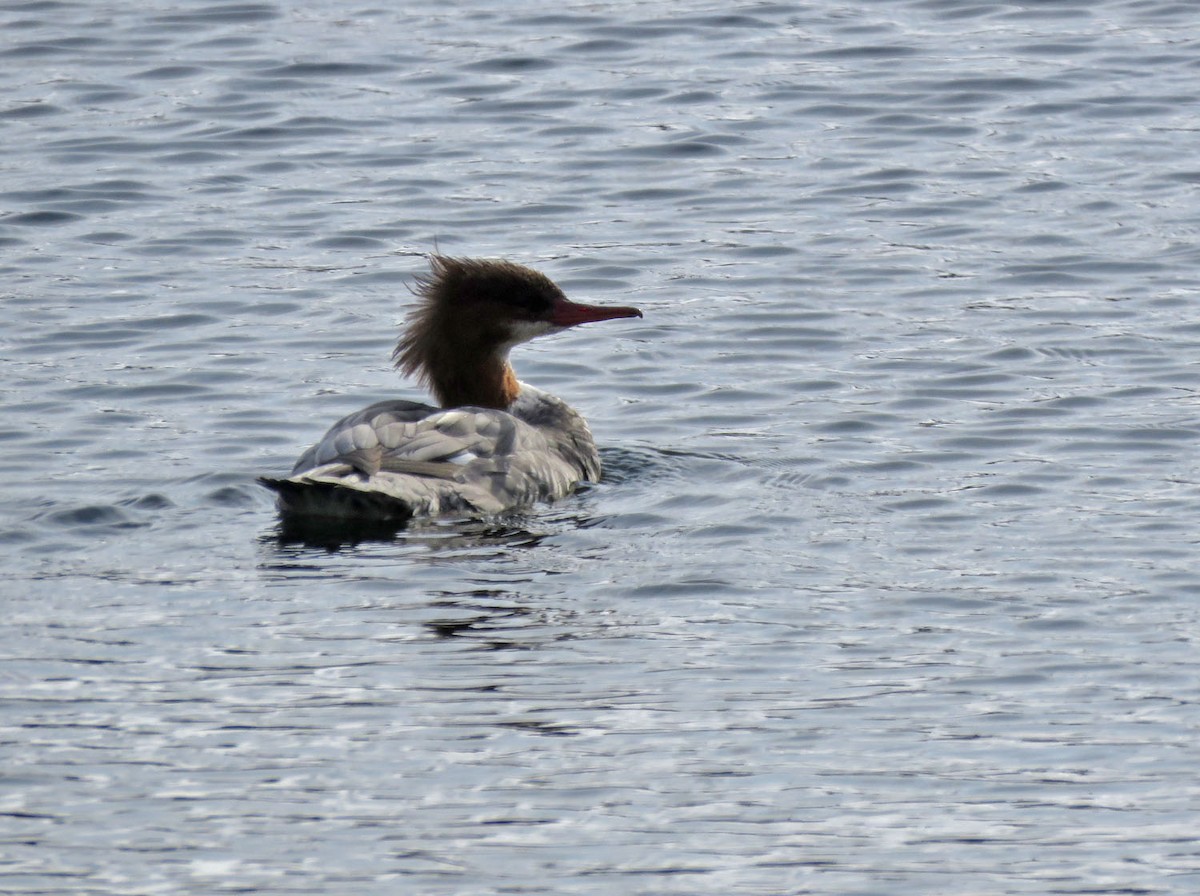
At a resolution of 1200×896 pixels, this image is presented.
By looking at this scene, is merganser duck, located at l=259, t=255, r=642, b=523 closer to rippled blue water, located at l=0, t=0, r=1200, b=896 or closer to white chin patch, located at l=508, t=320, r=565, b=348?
white chin patch, located at l=508, t=320, r=565, b=348

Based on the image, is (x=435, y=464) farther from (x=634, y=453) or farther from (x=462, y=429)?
(x=634, y=453)

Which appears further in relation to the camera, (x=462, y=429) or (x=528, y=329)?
(x=528, y=329)

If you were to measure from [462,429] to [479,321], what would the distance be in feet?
3.02

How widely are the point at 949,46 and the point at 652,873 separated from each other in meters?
11.7

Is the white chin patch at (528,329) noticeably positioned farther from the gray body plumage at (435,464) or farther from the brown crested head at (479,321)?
the gray body plumage at (435,464)

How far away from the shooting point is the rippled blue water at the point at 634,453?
6.43m

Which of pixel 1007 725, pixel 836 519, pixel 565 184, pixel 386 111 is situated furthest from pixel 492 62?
pixel 1007 725

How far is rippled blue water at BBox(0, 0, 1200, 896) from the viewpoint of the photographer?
6434mm

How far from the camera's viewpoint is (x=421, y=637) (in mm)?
7785

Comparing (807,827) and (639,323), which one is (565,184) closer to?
(639,323)

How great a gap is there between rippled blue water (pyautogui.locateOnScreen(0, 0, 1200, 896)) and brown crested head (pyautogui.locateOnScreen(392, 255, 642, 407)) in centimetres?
51

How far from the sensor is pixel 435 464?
9.57 meters

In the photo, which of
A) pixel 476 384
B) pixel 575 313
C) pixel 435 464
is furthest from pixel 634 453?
pixel 435 464

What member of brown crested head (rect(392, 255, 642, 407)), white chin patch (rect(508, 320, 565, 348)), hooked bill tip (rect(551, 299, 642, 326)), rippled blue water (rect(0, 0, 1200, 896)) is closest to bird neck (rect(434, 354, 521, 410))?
brown crested head (rect(392, 255, 642, 407))
